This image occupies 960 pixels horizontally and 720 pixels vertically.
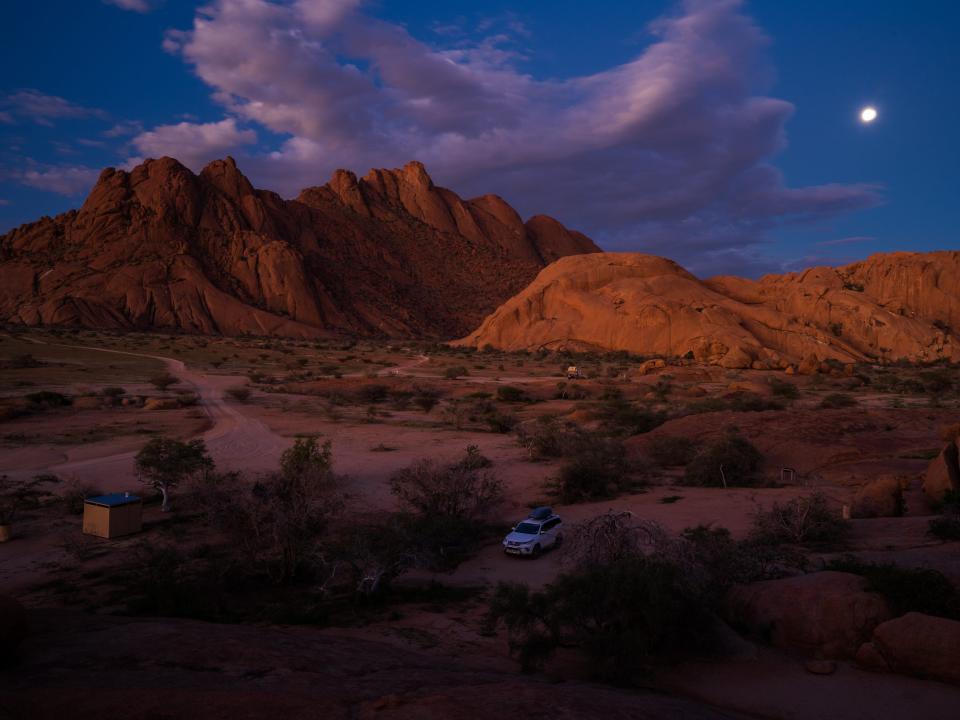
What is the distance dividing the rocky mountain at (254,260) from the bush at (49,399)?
62.5 m

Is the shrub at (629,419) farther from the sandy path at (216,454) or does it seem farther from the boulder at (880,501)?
the sandy path at (216,454)

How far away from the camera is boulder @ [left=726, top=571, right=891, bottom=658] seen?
27.0 ft

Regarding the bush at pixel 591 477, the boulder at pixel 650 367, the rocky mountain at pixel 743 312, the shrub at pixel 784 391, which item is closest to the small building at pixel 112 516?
the bush at pixel 591 477

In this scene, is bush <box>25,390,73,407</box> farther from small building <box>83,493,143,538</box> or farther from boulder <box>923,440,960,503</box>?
→ boulder <box>923,440,960,503</box>

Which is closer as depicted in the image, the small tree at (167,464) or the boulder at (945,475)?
the boulder at (945,475)

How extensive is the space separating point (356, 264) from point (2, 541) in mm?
111488

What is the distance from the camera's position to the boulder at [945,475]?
49.0ft

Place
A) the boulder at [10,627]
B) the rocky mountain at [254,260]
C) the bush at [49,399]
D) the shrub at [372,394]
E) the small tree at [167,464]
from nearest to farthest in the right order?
the boulder at [10,627] < the small tree at [167,464] < the bush at [49,399] < the shrub at [372,394] < the rocky mountain at [254,260]

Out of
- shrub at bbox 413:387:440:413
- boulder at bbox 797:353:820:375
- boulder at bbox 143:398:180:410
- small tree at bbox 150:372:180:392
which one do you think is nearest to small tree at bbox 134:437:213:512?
boulder at bbox 143:398:180:410

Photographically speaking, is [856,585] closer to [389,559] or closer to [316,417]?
[389,559]

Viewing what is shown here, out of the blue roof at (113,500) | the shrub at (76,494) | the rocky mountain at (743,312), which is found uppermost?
the rocky mountain at (743,312)

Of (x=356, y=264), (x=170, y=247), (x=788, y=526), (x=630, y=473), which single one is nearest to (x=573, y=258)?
(x=356, y=264)

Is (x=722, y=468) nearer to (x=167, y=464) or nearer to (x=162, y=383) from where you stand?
(x=167, y=464)

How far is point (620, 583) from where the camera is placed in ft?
27.6
